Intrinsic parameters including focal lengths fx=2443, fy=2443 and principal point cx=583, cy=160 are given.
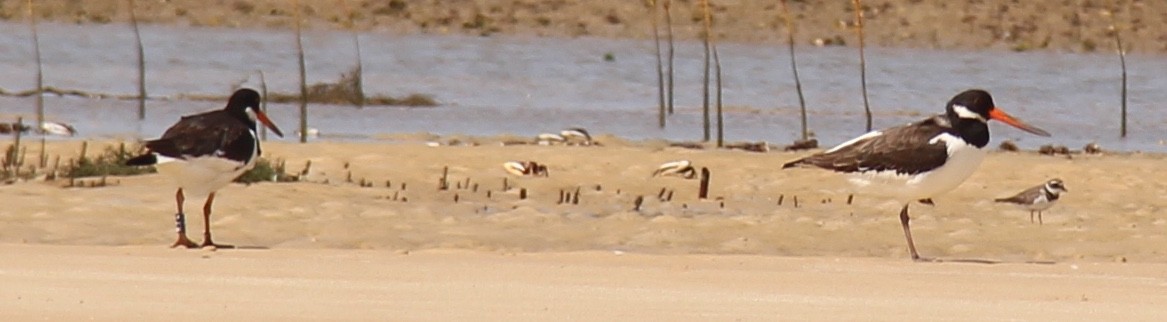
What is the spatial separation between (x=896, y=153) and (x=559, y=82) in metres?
16.9

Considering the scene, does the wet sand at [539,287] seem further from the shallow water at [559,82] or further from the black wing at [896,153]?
the shallow water at [559,82]

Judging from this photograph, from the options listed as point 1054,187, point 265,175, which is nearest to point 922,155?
point 1054,187

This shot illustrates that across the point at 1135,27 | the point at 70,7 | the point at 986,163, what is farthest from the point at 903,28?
the point at 986,163

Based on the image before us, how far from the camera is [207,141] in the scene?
1161 centimetres

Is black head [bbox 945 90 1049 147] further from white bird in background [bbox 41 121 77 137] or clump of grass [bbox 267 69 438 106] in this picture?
clump of grass [bbox 267 69 438 106]

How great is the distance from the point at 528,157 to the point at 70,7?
23903 mm

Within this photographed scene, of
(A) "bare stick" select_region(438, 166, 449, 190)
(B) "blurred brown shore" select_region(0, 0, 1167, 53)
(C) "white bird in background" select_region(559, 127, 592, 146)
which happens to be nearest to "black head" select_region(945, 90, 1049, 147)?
(A) "bare stick" select_region(438, 166, 449, 190)

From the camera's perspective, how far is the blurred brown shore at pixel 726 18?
37.5m

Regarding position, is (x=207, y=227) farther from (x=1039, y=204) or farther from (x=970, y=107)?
(x=1039, y=204)

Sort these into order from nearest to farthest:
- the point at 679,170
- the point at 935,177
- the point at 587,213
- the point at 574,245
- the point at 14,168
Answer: the point at 935,177
the point at 574,245
the point at 587,213
the point at 14,168
the point at 679,170

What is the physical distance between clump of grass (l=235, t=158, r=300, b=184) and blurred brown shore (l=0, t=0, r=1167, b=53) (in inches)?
Answer: 915

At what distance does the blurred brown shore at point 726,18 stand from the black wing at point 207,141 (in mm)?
25570

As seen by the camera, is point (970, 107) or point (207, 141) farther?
point (970, 107)

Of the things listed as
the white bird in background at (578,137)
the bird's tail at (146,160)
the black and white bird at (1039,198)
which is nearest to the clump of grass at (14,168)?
the bird's tail at (146,160)
